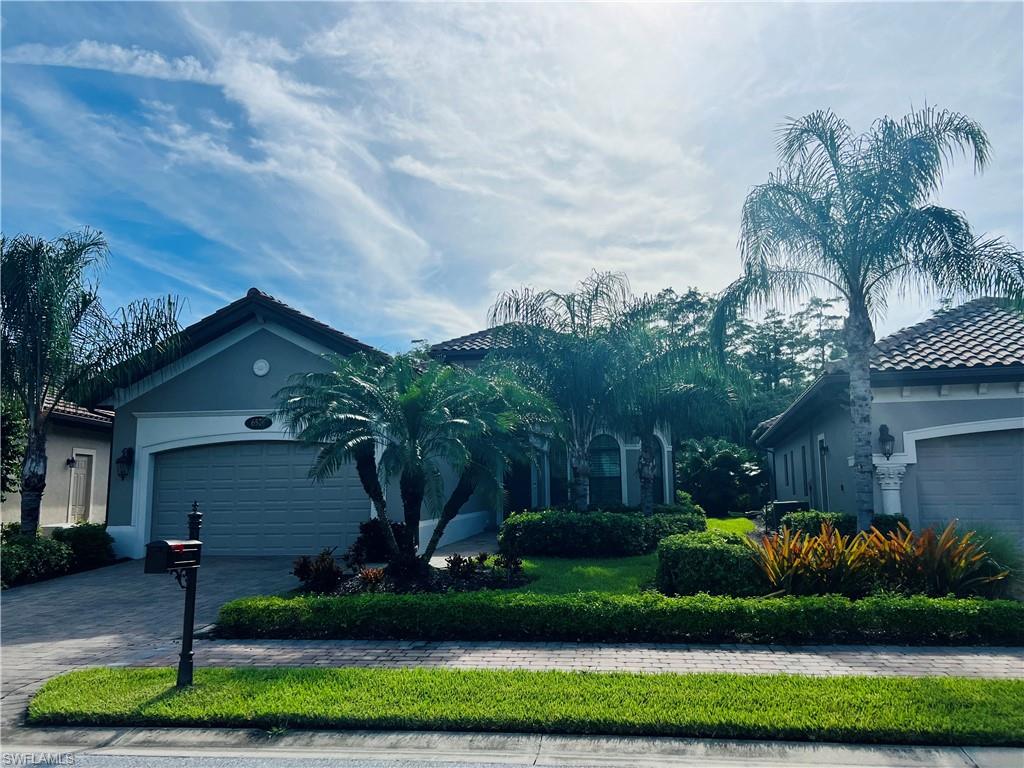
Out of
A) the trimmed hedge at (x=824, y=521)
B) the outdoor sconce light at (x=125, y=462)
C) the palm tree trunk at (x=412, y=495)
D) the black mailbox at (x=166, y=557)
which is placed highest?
the outdoor sconce light at (x=125, y=462)

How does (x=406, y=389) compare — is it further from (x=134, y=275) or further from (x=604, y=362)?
(x=134, y=275)

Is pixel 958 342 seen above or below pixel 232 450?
above

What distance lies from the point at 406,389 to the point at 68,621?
5.54 m

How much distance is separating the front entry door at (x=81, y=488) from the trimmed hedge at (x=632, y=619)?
1364 centimetres

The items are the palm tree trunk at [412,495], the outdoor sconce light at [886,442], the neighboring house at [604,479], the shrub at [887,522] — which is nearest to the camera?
the palm tree trunk at [412,495]

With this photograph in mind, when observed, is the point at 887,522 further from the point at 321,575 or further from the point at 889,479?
the point at 321,575

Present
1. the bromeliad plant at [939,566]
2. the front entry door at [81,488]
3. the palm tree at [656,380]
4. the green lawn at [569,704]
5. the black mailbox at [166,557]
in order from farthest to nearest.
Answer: the front entry door at [81,488], the palm tree at [656,380], the bromeliad plant at [939,566], the black mailbox at [166,557], the green lawn at [569,704]

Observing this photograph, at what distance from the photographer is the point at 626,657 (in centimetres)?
680

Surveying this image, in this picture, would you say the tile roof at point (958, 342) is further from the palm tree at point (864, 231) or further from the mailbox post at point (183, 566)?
the mailbox post at point (183, 566)

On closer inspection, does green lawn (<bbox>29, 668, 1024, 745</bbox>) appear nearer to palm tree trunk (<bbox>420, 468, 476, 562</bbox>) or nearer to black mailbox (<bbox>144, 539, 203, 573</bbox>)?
black mailbox (<bbox>144, 539, 203, 573</bbox>)

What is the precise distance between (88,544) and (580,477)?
1034cm

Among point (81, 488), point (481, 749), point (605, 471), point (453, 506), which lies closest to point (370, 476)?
point (453, 506)

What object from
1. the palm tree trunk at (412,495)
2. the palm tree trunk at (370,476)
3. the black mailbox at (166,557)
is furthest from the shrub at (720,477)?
the black mailbox at (166,557)

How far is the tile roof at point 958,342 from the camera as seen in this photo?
12188 mm
